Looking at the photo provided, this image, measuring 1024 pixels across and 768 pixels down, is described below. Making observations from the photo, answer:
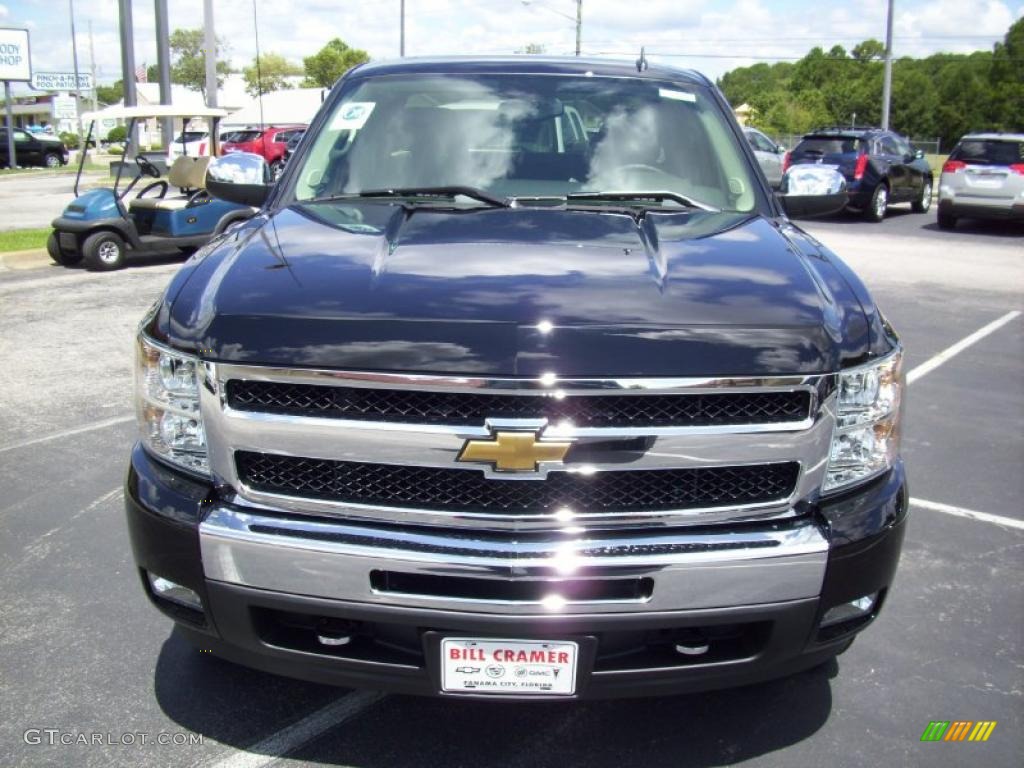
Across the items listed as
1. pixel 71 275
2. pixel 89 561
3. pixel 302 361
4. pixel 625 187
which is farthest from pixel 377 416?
pixel 71 275

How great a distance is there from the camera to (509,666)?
7.89 feet

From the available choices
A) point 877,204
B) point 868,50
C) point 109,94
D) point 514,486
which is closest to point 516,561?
point 514,486

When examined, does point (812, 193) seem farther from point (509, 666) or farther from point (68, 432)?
point (68, 432)

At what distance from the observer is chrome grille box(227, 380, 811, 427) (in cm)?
233

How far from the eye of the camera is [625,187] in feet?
12.3

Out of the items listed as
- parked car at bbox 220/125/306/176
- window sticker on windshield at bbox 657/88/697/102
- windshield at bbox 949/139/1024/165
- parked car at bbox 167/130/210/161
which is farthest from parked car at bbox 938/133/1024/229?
parked car at bbox 220/125/306/176

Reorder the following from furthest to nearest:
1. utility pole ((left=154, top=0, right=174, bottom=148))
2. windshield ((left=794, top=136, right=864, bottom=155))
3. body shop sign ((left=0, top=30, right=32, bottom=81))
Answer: body shop sign ((left=0, top=30, right=32, bottom=81)) → utility pole ((left=154, top=0, right=174, bottom=148)) → windshield ((left=794, top=136, right=864, bottom=155))

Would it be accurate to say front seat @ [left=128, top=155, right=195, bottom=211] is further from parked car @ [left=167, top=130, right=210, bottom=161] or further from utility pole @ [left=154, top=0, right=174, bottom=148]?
utility pole @ [left=154, top=0, right=174, bottom=148]

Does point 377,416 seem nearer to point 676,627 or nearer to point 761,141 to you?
point 676,627

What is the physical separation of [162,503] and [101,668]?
1.01 metres

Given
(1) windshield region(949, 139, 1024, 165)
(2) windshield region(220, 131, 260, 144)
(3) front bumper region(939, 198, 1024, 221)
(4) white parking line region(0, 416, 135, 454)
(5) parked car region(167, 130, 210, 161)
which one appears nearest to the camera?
(4) white parking line region(0, 416, 135, 454)

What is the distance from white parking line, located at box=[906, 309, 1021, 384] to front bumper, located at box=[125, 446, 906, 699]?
507 centimetres

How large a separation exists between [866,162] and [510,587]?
18.3 metres

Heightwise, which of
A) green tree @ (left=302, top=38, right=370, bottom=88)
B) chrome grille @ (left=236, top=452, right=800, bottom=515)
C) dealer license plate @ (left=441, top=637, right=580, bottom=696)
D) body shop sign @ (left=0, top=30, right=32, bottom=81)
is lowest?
dealer license plate @ (left=441, top=637, right=580, bottom=696)
